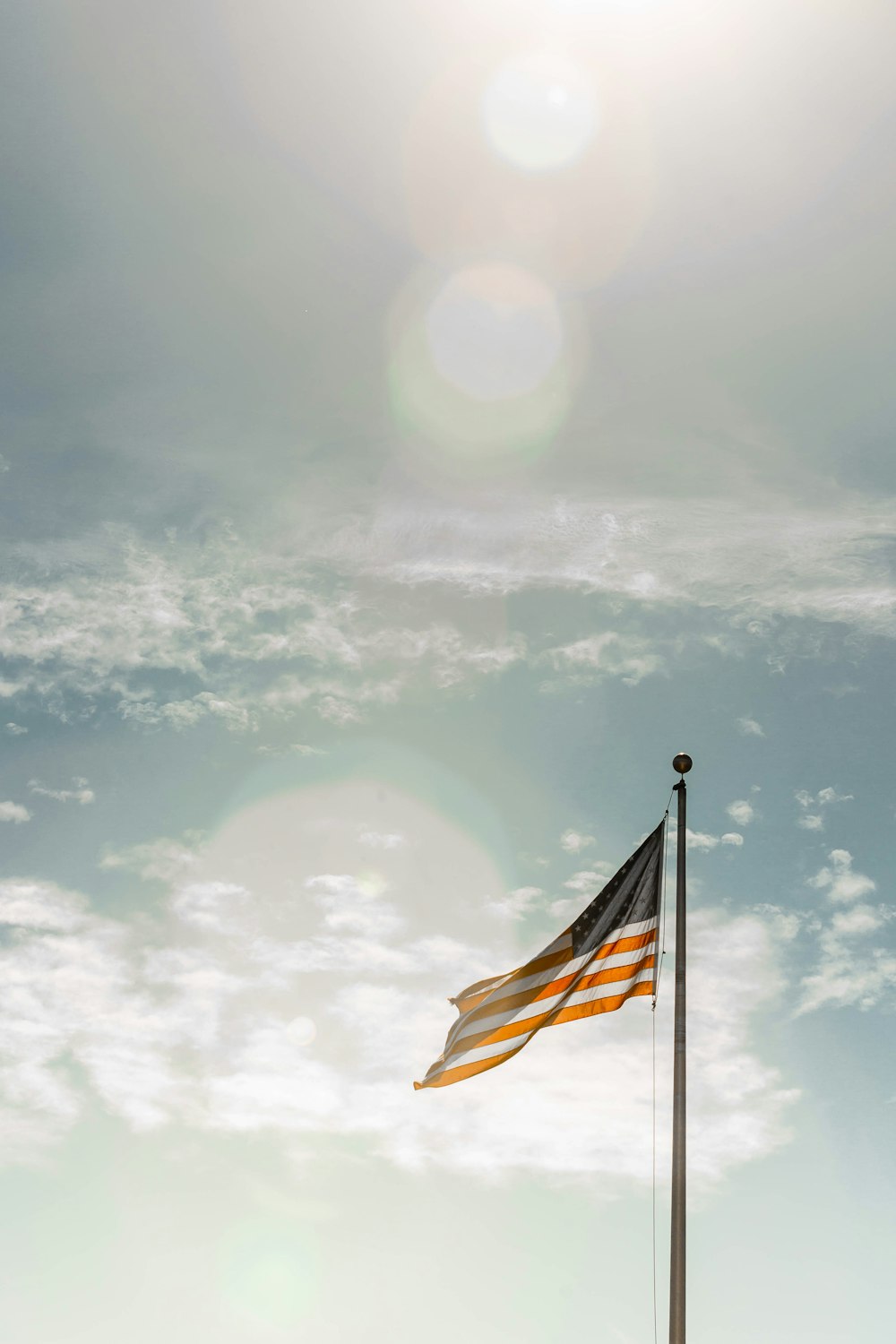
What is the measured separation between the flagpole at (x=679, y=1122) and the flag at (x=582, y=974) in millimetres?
1398

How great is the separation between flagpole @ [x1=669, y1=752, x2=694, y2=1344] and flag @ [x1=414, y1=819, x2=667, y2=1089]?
4.59 ft

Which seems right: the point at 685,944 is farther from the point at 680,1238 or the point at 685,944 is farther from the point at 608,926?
the point at 680,1238

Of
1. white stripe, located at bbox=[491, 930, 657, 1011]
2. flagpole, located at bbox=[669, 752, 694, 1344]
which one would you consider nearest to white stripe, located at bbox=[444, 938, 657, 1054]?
white stripe, located at bbox=[491, 930, 657, 1011]

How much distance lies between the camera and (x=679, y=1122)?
19.0 meters

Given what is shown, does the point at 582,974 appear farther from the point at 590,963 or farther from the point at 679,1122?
the point at 679,1122

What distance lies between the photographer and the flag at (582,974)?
22453mm

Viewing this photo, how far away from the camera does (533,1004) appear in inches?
893

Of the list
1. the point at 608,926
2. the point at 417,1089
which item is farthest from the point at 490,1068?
the point at 608,926

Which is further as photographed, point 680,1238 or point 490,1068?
point 490,1068

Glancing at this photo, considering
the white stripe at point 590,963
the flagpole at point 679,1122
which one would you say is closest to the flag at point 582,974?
the white stripe at point 590,963

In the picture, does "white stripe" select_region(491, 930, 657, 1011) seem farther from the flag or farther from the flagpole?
the flagpole

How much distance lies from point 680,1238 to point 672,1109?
1932mm

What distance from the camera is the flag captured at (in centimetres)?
2245

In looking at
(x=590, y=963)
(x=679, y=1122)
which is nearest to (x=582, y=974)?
(x=590, y=963)
